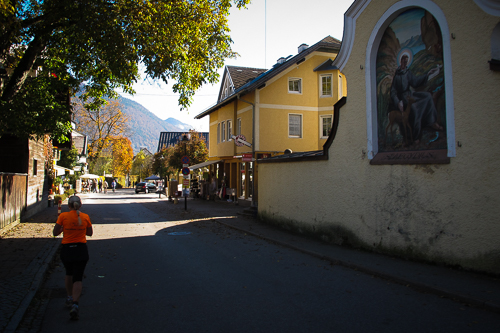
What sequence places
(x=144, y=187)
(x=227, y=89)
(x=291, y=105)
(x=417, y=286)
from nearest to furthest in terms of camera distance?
(x=417, y=286) → (x=291, y=105) → (x=227, y=89) → (x=144, y=187)

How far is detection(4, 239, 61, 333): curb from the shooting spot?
15.3 feet

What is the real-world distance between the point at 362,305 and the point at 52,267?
6.40 metres

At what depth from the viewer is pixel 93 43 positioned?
10.6 meters

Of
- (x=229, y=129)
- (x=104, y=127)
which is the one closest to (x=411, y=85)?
(x=229, y=129)

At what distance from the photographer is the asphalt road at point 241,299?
4.77 meters

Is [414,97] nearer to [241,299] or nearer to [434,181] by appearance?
[434,181]

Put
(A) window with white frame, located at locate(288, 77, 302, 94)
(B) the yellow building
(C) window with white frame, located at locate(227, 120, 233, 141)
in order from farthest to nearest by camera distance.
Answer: (C) window with white frame, located at locate(227, 120, 233, 141)
(A) window with white frame, located at locate(288, 77, 302, 94)
(B) the yellow building

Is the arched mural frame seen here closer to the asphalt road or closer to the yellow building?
the asphalt road

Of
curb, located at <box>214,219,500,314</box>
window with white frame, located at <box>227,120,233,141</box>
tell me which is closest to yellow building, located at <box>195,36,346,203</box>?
window with white frame, located at <box>227,120,233,141</box>

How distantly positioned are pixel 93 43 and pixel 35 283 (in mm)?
6682

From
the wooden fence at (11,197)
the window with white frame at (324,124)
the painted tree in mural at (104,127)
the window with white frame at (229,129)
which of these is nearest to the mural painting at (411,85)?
the wooden fence at (11,197)

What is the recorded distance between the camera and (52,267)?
8328mm

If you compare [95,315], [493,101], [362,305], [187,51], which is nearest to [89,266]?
[95,315]

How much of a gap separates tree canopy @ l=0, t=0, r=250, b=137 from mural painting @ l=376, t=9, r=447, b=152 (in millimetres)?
5366
